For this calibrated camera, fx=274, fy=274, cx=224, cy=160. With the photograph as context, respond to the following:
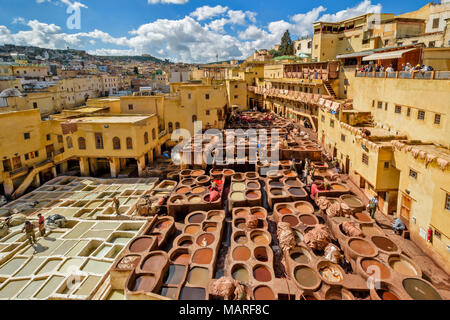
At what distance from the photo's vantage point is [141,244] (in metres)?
16.0

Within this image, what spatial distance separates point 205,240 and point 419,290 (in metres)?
10.3

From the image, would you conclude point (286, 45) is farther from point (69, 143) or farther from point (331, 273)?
point (331, 273)

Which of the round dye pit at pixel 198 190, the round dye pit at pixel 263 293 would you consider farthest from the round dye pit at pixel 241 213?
the round dye pit at pixel 263 293

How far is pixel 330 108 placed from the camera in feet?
88.7

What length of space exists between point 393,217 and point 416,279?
650 cm

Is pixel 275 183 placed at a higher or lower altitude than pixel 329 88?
lower

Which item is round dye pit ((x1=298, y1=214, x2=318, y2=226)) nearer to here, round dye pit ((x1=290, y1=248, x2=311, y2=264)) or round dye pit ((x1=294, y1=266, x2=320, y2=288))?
round dye pit ((x1=290, y1=248, x2=311, y2=264))

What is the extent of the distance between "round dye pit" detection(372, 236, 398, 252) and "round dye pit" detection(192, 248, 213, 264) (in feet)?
29.3

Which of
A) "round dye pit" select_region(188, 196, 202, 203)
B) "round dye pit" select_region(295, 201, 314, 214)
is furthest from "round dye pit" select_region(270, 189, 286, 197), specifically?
"round dye pit" select_region(188, 196, 202, 203)

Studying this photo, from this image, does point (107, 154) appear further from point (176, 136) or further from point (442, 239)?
point (442, 239)

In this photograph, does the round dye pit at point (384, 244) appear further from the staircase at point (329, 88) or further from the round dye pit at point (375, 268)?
the staircase at point (329, 88)

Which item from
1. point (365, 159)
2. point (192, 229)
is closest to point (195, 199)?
point (192, 229)

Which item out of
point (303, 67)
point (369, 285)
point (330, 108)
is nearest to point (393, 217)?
point (369, 285)

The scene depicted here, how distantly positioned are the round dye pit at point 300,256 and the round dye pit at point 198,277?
4.66 metres
